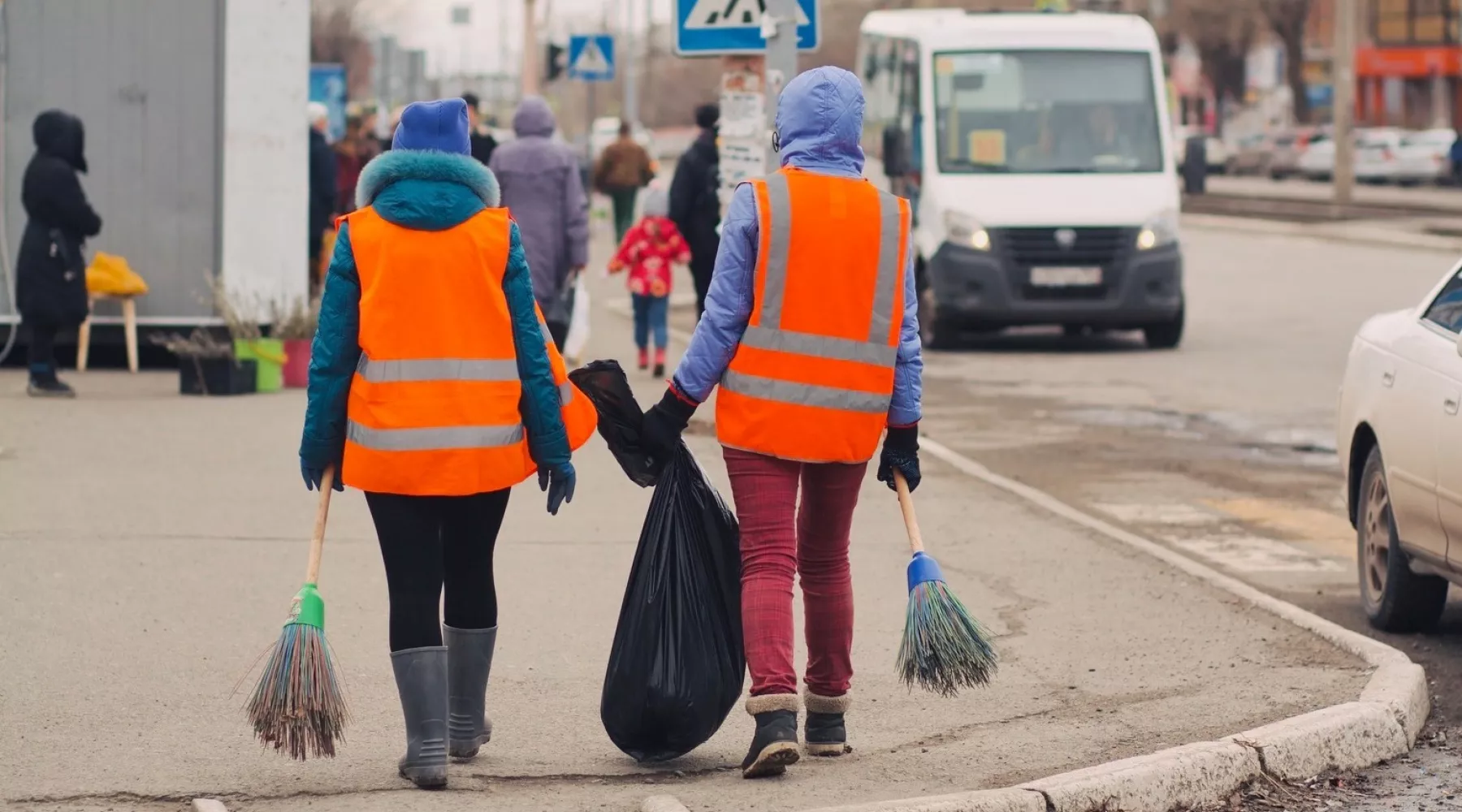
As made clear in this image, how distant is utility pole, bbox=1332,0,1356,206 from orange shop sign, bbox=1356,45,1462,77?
106 ft

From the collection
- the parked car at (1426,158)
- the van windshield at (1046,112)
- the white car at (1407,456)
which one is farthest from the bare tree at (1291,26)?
the white car at (1407,456)

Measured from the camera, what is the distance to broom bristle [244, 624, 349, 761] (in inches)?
208

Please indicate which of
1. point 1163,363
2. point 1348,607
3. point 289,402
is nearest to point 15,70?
point 289,402

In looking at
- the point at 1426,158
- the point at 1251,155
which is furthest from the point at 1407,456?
the point at 1251,155

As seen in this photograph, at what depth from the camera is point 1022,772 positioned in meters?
5.79

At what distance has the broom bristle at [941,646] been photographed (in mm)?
5684

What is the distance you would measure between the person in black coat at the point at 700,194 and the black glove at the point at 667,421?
912cm

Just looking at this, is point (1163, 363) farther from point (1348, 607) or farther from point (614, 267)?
point (1348, 607)

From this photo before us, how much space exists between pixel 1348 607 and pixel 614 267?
777 cm

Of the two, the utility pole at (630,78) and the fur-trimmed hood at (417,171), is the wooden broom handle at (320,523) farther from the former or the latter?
the utility pole at (630,78)

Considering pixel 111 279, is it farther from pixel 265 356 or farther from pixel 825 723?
pixel 825 723

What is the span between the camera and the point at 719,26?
40.2 feet

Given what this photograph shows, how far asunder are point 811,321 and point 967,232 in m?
13.4

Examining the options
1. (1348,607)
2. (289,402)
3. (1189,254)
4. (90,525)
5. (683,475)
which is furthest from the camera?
(1189,254)
